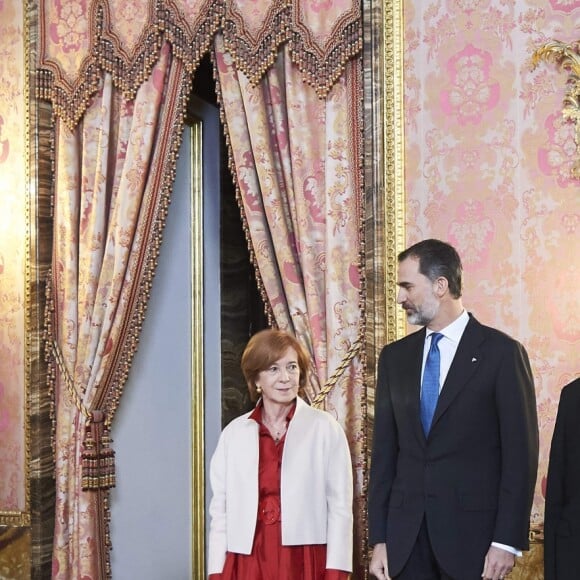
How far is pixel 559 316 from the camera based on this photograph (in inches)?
150

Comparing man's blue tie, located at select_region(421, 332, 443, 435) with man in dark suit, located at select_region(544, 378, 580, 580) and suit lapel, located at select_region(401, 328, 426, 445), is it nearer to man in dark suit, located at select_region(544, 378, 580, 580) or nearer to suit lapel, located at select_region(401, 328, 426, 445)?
suit lapel, located at select_region(401, 328, 426, 445)

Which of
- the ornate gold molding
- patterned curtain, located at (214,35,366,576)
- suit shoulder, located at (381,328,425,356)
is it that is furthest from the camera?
patterned curtain, located at (214,35,366,576)

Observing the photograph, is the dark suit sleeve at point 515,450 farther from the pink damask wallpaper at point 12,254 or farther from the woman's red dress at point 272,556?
the pink damask wallpaper at point 12,254

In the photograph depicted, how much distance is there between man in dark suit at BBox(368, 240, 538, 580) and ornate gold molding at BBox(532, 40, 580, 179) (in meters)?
1.01

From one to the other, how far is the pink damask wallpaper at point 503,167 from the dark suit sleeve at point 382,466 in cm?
92

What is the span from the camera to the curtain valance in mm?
4246

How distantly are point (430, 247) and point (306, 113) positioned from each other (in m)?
1.42

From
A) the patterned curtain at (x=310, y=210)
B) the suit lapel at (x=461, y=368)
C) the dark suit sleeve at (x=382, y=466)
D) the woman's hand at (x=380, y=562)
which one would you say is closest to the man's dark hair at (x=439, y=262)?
the suit lapel at (x=461, y=368)

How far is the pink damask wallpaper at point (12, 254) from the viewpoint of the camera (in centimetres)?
491

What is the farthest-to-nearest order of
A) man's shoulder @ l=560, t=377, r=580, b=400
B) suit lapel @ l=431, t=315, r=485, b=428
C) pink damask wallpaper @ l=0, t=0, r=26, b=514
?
pink damask wallpaper @ l=0, t=0, r=26, b=514 < suit lapel @ l=431, t=315, r=485, b=428 < man's shoulder @ l=560, t=377, r=580, b=400

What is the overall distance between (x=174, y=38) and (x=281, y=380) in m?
1.82

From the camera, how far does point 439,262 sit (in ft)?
9.99

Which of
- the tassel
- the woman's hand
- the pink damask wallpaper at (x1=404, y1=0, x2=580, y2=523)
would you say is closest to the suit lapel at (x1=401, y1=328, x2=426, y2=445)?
the woman's hand

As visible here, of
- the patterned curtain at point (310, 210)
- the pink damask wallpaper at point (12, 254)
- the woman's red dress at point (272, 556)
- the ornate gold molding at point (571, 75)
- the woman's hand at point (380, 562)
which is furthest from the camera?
the pink damask wallpaper at point (12, 254)
